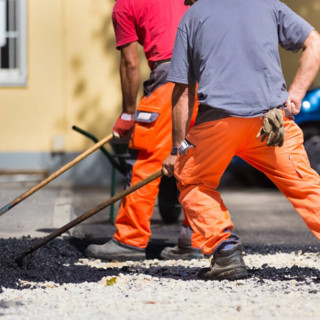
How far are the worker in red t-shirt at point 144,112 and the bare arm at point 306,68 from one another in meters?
1.37

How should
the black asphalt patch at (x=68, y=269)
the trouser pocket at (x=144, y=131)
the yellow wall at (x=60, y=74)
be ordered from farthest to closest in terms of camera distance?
1. the yellow wall at (x=60, y=74)
2. the trouser pocket at (x=144, y=131)
3. the black asphalt patch at (x=68, y=269)

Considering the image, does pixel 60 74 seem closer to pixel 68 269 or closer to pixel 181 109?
pixel 68 269

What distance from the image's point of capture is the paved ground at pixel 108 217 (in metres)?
7.75

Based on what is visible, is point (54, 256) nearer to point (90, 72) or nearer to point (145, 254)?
point (145, 254)

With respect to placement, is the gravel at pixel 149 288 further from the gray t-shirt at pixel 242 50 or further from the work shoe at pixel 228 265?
the gray t-shirt at pixel 242 50

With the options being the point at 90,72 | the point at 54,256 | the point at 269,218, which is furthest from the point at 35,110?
the point at 54,256

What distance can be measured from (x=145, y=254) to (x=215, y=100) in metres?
1.75

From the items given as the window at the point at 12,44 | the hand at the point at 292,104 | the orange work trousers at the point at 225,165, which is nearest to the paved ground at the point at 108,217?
the window at the point at 12,44

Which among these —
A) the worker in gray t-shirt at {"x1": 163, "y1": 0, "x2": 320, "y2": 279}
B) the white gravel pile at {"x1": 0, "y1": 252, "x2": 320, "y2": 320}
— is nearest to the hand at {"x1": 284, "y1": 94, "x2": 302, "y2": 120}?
the worker in gray t-shirt at {"x1": 163, "y1": 0, "x2": 320, "y2": 279}

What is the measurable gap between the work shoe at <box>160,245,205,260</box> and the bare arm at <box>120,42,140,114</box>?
3.28 ft

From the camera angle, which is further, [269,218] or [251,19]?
[269,218]

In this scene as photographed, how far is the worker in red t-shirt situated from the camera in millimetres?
6543

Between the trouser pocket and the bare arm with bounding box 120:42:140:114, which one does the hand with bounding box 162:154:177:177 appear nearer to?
the trouser pocket

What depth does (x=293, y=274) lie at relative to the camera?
5789mm
